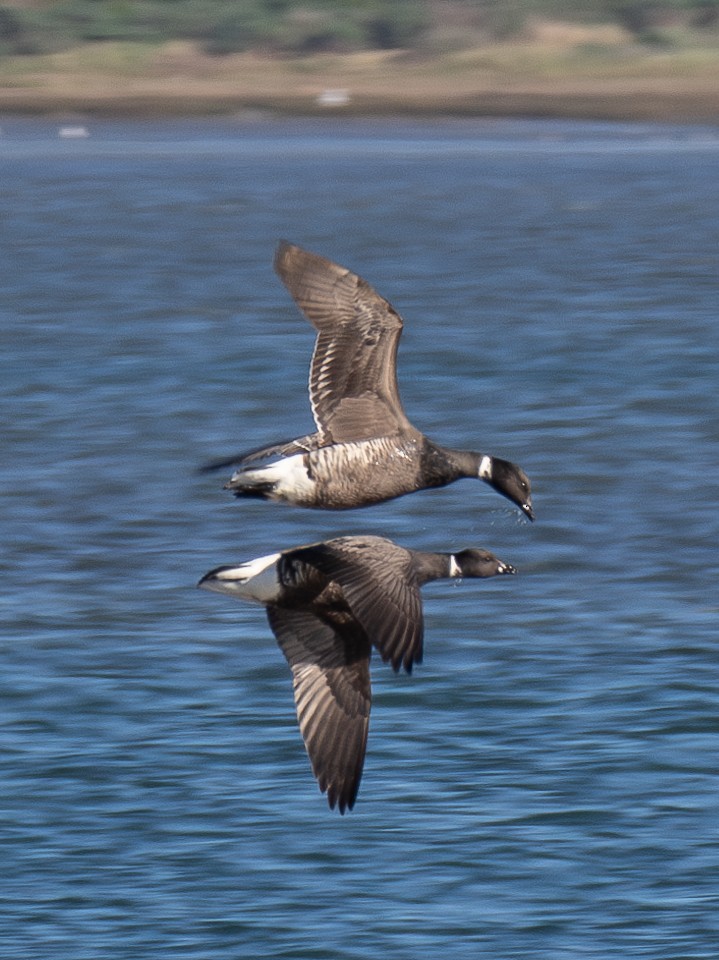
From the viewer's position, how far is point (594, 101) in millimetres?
46344

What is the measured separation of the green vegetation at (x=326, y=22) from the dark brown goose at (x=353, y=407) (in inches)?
1515

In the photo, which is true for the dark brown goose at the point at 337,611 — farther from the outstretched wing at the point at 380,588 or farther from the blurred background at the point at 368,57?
the blurred background at the point at 368,57

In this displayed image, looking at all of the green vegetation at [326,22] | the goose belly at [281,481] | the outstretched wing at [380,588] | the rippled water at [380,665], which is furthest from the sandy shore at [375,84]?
the outstretched wing at [380,588]

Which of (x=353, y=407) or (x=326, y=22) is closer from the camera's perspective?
(x=353, y=407)

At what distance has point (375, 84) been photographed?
156 feet

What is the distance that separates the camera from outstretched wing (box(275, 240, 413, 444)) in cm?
1030

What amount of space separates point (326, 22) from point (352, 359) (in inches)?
1577

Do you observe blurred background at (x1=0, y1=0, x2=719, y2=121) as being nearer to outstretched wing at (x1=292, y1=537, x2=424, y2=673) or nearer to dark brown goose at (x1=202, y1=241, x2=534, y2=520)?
dark brown goose at (x1=202, y1=241, x2=534, y2=520)

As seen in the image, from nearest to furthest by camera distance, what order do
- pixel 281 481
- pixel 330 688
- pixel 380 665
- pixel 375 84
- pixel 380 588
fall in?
pixel 380 588 → pixel 281 481 → pixel 330 688 → pixel 380 665 → pixel 375 84

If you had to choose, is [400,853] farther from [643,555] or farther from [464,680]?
[643,555]

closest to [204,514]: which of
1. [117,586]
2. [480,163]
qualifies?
[117,586]

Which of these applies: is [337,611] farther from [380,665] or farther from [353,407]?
[380,665]

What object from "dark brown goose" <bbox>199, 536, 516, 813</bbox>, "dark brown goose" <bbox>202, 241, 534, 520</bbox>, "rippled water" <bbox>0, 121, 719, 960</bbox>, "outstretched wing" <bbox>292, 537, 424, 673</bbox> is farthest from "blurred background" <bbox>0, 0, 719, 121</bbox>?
"outstretched wing" <bbox>292, 537, 424, 673</bbox>

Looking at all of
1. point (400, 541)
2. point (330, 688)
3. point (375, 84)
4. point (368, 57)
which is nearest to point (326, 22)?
point (368, 57)
